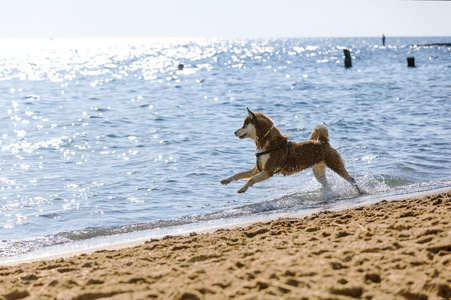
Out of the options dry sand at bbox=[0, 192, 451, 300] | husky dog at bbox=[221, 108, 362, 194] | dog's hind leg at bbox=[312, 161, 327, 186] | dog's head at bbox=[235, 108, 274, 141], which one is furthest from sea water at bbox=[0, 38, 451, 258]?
dry sand at bbox=[0, 192, 451, 300]

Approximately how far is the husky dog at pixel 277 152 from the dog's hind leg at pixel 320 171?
3cm

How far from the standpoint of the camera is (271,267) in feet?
16.5

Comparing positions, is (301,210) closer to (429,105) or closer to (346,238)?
(346,238)

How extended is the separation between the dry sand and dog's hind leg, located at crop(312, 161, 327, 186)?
3.05 m

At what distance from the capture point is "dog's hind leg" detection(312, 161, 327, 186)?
9.96m

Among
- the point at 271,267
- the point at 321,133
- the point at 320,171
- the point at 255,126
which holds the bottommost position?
the point at 320,171

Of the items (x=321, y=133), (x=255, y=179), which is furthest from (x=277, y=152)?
(x=321, y=133)

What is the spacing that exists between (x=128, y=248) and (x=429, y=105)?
18114 millimetres

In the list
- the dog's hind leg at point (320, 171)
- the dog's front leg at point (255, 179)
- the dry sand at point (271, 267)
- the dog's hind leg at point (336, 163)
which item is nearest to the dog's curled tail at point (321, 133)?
the dog's hind leg at point (336, 163)

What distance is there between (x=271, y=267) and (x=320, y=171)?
5.24 meters

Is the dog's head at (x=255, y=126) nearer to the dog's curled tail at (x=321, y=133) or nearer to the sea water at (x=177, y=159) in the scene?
the dog's curled tail at (x=321, y=133)

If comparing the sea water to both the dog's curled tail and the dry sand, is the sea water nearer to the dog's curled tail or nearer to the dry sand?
the dog's curled tail

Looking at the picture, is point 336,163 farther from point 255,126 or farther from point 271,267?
point 271,267

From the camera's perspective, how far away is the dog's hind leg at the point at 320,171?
392 inches
